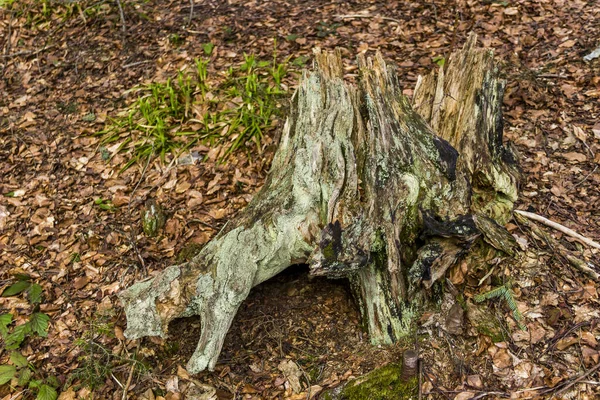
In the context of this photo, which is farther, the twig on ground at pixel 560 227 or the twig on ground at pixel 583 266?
the twig on ground at pixel 560 227

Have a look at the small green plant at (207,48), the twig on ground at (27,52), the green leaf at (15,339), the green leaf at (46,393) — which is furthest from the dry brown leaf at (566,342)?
the twig on ground at (27,52)

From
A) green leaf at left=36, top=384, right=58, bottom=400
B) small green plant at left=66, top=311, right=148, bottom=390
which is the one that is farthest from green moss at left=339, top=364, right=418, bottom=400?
green leaf at left=36, top=384, right=58, bottom=400

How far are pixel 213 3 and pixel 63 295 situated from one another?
4.65m

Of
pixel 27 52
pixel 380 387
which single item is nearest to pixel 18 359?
pixel 380 387

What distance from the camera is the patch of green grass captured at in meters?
5.29

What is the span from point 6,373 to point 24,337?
17.7 inches

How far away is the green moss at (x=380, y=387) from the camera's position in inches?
129

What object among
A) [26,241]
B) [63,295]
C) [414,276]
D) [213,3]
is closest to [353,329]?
[414,276]

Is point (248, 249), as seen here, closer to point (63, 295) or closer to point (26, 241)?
point (63, 295)

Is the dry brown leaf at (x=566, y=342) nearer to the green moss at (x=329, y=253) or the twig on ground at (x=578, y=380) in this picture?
the twig on ground at (x=578, y=380)

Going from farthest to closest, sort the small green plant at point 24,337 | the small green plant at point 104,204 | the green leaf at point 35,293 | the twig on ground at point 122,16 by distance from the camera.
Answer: the twig on ground at point 122,16 < the small green plant at point 104,204 < the green leaf at point 35,293 < the small green plant at point 24,337

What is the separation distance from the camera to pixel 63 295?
4258 millimetres

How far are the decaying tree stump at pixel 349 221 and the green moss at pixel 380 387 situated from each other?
0.25 m

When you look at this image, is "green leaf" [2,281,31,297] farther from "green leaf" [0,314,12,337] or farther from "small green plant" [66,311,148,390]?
"small green plant" [66,311,148,390]
